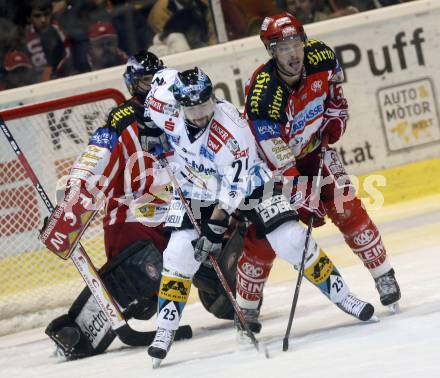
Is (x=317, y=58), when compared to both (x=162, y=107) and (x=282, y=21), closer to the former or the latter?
(x=282, y=21)

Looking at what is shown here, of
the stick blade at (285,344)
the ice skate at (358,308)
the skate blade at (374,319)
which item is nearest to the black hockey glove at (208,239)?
the stick blade at (285,344)

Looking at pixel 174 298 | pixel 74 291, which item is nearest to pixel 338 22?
pixel 74 291

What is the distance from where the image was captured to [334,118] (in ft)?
17.6

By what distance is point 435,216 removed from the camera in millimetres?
7648

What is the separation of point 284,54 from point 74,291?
2534mm

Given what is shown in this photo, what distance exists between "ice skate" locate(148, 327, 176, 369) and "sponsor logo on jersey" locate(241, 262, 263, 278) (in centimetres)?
55

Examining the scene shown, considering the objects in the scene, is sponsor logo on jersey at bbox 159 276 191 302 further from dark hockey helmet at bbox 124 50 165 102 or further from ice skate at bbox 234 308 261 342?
dark hockey helmet at bbox 124 50 165 102

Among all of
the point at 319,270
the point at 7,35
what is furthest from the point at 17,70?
the point at 319,270

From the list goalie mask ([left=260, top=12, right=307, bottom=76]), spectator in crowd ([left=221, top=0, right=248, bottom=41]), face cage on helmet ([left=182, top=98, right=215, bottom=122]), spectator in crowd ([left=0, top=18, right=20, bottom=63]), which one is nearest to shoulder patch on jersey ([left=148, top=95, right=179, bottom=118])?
face cage on helmet ([left=182, top=98, right=215, bottom=122])

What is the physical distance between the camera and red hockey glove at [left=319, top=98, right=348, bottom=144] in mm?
5324

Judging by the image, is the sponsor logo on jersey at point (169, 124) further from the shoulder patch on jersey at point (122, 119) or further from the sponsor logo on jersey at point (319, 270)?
the sponsor logo on jersey at point (319, 270)

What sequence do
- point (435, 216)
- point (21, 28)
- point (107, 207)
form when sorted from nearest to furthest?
1. point (107, 207)
2. point (435, 216)
3. point (21, 28)

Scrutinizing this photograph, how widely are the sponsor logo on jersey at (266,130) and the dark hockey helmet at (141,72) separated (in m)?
0.78

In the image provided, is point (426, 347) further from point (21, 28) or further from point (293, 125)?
point (21, 28)
